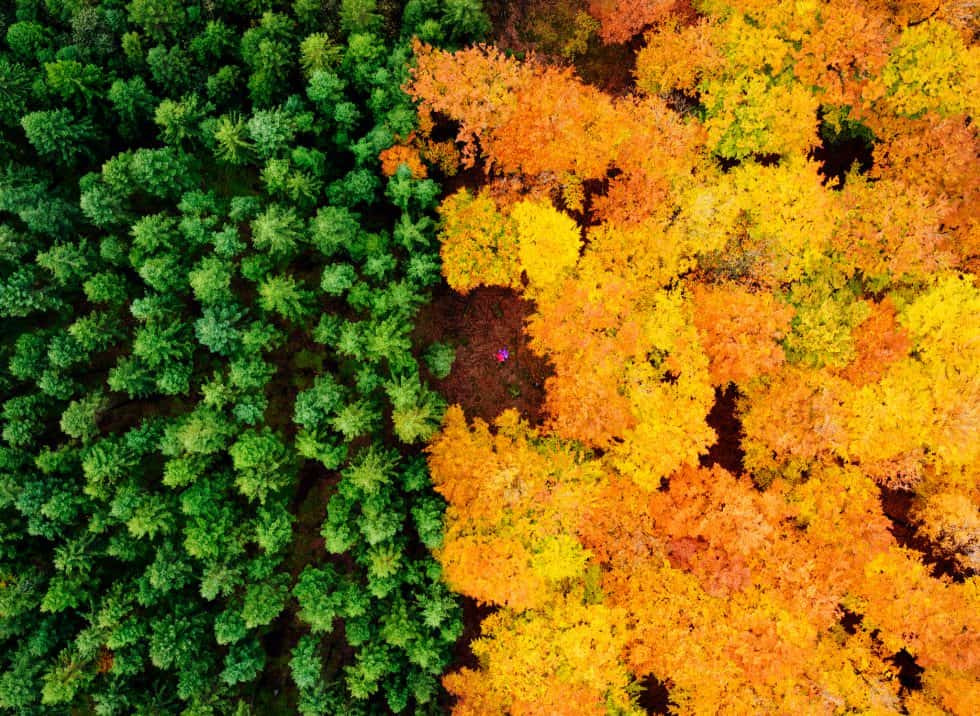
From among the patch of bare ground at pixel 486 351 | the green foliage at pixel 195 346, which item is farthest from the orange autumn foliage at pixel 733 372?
the patch of bare ground at pixel 486 351

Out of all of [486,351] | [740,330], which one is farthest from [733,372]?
[486,351]

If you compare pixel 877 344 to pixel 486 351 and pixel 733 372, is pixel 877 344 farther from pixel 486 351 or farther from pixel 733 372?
pixel 486 351

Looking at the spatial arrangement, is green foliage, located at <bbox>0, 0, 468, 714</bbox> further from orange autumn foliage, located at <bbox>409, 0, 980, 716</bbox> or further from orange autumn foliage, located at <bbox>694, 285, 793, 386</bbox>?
orange autumn foliage, located at <bbox>694, 285, 793, 386</bbox>

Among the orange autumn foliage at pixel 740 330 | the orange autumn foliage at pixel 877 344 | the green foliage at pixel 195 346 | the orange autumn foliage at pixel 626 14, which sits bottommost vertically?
the green foliage at pixel 195 346

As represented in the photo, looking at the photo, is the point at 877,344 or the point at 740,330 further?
the point at 877,344

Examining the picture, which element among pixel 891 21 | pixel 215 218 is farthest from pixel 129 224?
pixel 891 21

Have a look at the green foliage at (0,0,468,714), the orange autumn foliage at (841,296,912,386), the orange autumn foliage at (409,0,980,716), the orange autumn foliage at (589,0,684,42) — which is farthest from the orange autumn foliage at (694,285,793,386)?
the orange autumn foliage at (589,0,684,42)

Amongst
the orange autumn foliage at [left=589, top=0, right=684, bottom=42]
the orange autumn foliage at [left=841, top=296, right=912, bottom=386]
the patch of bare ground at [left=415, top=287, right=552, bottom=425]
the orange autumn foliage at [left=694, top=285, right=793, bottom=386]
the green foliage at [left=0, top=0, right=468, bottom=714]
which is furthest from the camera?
the patch of bare ground at [left=415, top=287, right=552, bottom=425]

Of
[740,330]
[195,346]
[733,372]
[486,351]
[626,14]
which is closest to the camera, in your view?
[740,330]

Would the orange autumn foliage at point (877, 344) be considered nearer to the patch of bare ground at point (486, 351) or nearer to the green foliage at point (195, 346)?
the patch of bare ground at point (486, 351)

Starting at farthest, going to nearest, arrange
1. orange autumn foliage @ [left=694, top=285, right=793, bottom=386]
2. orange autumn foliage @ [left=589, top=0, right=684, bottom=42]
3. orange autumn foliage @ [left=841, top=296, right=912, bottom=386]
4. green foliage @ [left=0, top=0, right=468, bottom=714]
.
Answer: orange autumn foliage @ [left=589, top=0, right=684, bottom=42] → orange autumn foliage @ [left=841, top=296, right=912, bottom=386] → orange autumn foliage @ [left=694, top=285, right=793, bottom=386] → green foliage @ [left=0, top=0, right=468, bottom=714]

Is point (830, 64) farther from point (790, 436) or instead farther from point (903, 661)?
point (903, 661)
